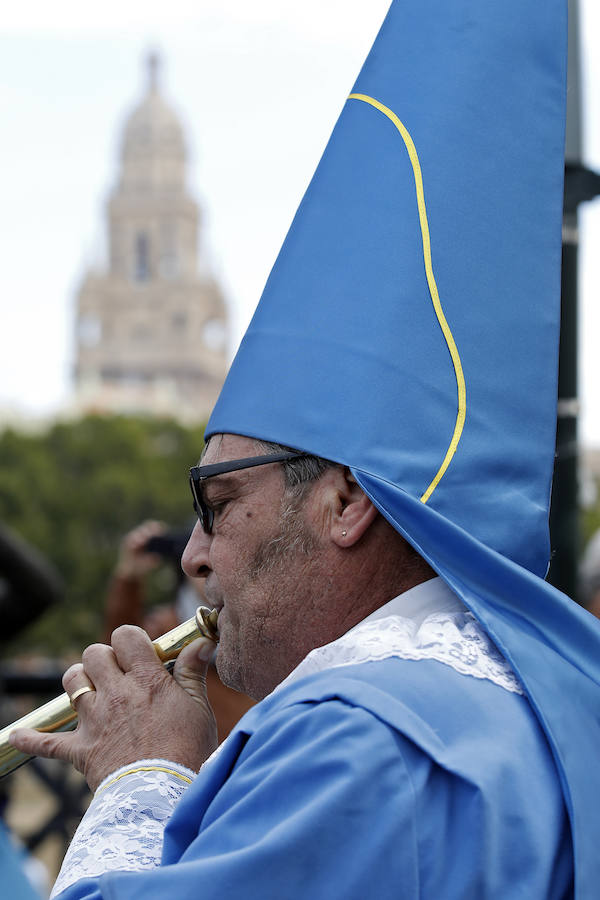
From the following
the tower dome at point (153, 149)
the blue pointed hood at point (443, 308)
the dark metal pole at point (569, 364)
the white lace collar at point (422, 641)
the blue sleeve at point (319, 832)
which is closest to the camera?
the blue sleeve at point (319, 832)

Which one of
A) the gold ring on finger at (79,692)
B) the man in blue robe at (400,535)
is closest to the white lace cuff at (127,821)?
the man in blue robe at (400,535)

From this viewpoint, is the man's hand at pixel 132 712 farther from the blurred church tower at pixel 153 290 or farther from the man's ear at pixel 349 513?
the blurred church tower at pixel 153 290

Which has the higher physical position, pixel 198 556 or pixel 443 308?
pixel 443 308

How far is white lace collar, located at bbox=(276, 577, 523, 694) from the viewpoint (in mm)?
1475

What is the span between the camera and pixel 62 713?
1868 mm

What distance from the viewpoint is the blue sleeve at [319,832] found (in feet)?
4.17

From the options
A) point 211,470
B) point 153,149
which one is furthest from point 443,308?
point 153,149

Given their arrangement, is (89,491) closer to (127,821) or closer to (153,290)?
(127,821)

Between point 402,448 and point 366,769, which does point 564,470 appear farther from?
point 366,769

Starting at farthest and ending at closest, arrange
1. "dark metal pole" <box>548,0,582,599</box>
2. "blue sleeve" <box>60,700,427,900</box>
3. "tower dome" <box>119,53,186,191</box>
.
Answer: "tower dome" <box>119,53,186,191</box> → "dark metal pole" <box>548,0,582,599</box> → "blue sleeve" <box>60,700,427,900</box>

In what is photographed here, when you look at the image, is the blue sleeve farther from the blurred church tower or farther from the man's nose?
the blurred church tower

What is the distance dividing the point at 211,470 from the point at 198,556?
0.14 metres

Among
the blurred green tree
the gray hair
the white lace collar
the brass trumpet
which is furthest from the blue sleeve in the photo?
the blurred green tree

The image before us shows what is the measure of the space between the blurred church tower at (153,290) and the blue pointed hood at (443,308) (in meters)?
80.6
